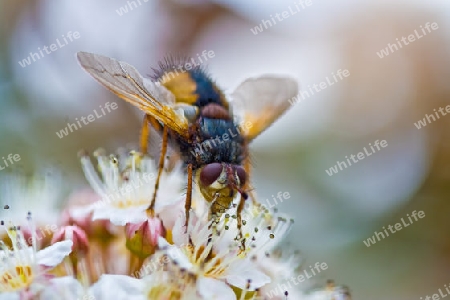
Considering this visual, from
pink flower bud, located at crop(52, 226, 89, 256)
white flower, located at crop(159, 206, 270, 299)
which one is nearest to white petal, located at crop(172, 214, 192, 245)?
white flower, located at crop(159, 206, 270, 299)

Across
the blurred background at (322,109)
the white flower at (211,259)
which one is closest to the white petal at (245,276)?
the white flower at (211,259)

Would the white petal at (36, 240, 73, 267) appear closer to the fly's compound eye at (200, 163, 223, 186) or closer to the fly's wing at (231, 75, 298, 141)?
the fly's compound eye at (200, 163, 223, 186)

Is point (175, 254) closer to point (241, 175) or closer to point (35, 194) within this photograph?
point (241, 175)

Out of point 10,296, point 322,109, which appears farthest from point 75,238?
point 322,109

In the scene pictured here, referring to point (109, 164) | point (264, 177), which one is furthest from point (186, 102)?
point (264, 177)

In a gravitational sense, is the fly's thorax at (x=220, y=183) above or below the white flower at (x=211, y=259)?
above

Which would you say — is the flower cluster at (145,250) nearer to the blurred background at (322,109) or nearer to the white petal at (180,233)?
the white petal at (180,233)
